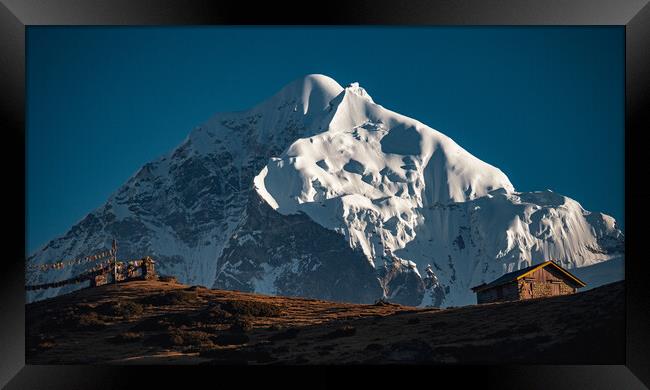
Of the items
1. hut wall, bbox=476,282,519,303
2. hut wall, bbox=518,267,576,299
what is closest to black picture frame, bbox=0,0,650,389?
hut wall, bbox=518,267,576,299

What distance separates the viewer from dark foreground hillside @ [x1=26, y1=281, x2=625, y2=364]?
2825 centimetres

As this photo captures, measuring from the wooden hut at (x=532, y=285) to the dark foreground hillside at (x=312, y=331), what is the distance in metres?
5.55

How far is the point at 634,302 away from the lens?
765 inches

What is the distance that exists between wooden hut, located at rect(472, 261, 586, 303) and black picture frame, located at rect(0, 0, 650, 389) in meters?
23.4

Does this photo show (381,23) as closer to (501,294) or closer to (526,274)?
(526,274)

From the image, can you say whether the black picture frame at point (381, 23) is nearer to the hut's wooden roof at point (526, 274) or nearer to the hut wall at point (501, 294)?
the hut's wooden roof at point (526, 274)

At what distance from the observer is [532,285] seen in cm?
4344

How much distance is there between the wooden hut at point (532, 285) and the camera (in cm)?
4316

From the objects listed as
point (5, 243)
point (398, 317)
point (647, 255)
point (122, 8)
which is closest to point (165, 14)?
point (122, 8)

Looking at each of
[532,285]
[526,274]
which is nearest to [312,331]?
[526,274]

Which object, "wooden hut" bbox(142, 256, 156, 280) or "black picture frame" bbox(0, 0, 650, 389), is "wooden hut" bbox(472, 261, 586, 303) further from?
"black picture frame" bbox(0, 0, 650, 389)

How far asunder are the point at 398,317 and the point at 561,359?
10420 mm

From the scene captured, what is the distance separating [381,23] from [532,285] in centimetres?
2650

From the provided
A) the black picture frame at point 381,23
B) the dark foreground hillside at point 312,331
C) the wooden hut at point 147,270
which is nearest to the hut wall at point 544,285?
the dark foreground hillside at point 312,331
